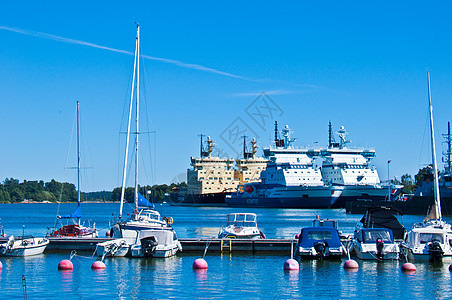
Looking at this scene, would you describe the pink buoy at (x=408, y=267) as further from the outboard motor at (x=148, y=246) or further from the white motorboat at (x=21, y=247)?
the white motorboat at (x=21, y=247)

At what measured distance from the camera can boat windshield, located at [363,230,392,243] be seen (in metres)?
26.8

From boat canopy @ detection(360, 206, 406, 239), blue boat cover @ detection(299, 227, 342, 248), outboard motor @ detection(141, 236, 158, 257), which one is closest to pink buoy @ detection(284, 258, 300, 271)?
blue boat cover @ detection(299, 227, 342, 248)

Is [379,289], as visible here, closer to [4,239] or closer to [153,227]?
[153,227]

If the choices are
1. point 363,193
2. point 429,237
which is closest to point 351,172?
point 363,193

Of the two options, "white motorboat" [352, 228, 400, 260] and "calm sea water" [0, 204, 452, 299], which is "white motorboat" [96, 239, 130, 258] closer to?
"calm sea water" [0, 204, 452, 299]

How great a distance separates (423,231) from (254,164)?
11695 centimetres

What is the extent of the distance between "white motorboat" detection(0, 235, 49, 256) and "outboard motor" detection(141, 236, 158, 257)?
18.1 ft

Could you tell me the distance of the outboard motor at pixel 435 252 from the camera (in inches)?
1000

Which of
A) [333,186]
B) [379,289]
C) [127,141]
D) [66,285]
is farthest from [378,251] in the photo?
[333,186]

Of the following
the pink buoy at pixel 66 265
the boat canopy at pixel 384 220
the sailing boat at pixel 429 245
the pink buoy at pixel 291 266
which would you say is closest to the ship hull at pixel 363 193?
the boat canopy at pixel 384 220

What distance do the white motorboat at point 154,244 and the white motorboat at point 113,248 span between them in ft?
1.31

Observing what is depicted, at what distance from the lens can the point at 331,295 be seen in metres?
19.9

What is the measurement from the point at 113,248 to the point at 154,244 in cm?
188

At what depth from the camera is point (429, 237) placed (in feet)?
86.0
